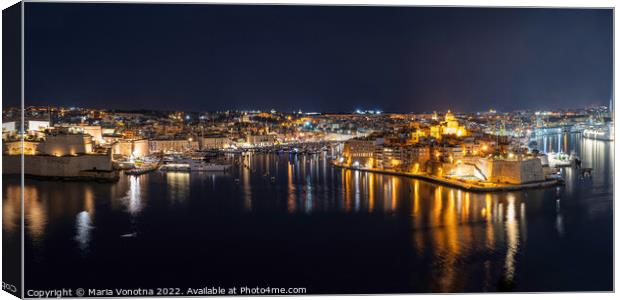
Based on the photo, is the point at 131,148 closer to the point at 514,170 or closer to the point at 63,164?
the point at 63,164

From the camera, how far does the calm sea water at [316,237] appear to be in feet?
16.2

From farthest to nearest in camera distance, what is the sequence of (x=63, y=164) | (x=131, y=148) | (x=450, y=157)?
(x=131, y=148) < (x=450, y=157) < (x=63, y=164)

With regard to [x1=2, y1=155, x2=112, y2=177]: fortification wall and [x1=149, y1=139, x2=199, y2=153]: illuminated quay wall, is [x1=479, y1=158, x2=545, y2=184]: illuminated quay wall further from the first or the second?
[x1=149, y1=139, x2=199, y2=153]: illuminated quay wall

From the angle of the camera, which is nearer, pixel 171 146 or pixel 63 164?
pixel 63 164

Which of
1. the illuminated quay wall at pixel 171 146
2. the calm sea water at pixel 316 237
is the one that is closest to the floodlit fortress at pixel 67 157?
the calm sea water at pixel 316 237

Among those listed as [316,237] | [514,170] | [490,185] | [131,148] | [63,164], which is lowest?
[316,237]

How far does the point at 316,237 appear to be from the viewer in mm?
6188

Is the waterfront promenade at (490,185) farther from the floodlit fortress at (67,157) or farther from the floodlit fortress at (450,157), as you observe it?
the floodlit fortress at (67,157)

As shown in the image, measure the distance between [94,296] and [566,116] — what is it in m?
5.97

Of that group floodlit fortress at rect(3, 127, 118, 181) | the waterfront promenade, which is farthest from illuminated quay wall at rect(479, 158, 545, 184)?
floodlit fortress at rect(3, 127, 118, 181)

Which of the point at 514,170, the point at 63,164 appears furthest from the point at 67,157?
the point at 514,170

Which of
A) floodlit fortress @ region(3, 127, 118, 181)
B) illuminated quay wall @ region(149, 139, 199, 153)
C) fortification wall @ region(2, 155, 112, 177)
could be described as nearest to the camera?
floodlit fortress @ region(3, 127, 118, 181)

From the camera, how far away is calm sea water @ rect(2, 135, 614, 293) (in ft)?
16.2

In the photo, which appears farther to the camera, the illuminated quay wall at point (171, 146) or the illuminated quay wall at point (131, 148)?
the illuminated quay wall at point (171, 146)
